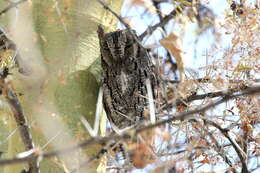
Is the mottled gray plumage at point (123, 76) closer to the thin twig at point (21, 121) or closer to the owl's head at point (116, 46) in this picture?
the owl's head at point (116, 46)

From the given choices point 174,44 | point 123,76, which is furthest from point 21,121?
point 123,76

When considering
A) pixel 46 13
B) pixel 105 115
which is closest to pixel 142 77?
pixel 105 115

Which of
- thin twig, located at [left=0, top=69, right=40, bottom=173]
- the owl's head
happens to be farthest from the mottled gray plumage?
thin twig, located at [left=0, top=69, right=40, bottom=173]

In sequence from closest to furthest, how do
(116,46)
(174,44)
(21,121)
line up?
(21,121) < (174,44) < (116,46)

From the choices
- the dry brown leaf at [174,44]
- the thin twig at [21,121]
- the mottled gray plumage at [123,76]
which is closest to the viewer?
the thin twig at [21,121]

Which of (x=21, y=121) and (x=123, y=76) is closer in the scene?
(x=21, y=121)

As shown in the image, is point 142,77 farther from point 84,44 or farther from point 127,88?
point 84,44

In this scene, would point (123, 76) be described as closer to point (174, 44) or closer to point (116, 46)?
point (116, 46)

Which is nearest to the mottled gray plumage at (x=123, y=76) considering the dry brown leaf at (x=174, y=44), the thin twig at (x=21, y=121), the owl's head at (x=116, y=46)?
the owl's head at (x=116, y=46)

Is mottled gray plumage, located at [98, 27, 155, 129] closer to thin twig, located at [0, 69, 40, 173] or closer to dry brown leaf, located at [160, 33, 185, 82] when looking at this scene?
dry brown leaf, located at [160, 33, 185, 82]

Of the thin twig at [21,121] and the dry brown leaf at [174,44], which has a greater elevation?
the dry brown leaf at [174,44]

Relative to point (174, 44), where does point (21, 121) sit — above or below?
below

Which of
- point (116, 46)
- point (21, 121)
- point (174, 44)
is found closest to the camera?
point (21, 121)

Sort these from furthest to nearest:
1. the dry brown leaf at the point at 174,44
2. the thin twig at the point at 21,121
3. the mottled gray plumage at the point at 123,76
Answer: the mottled gray plumage at the point at 123,76 < the dry brown leaf at the point at 174,44 < the thin twig at the point at 21,121
